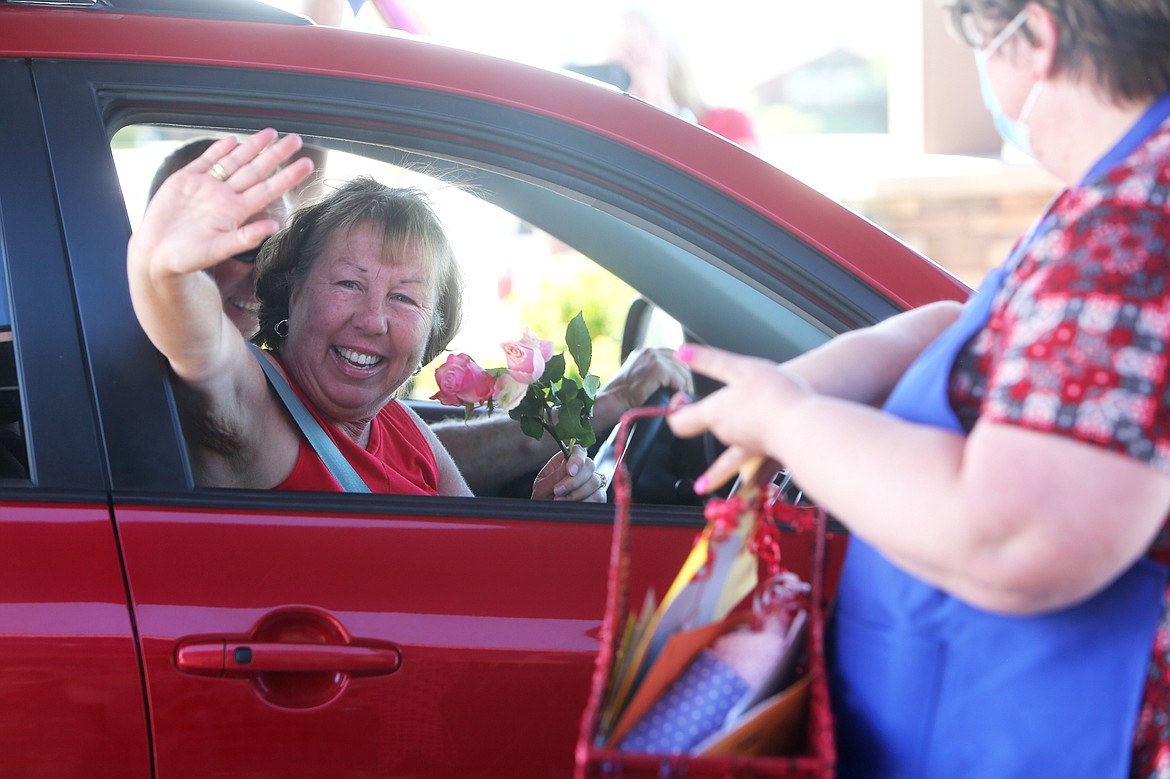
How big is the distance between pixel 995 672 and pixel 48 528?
110 centimetres

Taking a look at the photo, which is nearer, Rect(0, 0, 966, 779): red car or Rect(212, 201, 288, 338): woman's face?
Rect(0, 0, 966, 779): red car

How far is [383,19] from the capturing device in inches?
159

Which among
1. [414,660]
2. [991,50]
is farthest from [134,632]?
[991,50]

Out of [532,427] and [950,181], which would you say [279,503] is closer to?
[532,427]

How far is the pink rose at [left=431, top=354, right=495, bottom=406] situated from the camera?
2.29 metres

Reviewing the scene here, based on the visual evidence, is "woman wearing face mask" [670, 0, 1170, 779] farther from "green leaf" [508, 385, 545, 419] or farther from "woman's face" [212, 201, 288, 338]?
"woman's face" [212, 201, 288, 338]

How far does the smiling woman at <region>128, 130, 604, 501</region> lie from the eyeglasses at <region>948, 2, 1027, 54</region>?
0.76 m

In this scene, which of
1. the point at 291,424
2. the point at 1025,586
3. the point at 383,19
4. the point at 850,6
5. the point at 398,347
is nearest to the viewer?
the point at 1025,586

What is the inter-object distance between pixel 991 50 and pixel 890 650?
0.51 metres

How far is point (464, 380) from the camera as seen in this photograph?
2.31m

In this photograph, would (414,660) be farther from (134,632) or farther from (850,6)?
(850,6)

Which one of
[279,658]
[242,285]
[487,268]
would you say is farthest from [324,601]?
[487,268]

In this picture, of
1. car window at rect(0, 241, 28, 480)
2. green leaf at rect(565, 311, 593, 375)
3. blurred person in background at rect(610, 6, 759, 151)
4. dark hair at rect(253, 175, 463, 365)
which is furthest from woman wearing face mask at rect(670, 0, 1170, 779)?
blurred person in background at rect(610, 6, 759, 151)

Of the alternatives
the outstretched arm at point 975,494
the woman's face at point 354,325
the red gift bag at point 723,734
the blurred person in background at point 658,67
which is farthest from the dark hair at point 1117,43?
the blurred person in background at point 658,67
